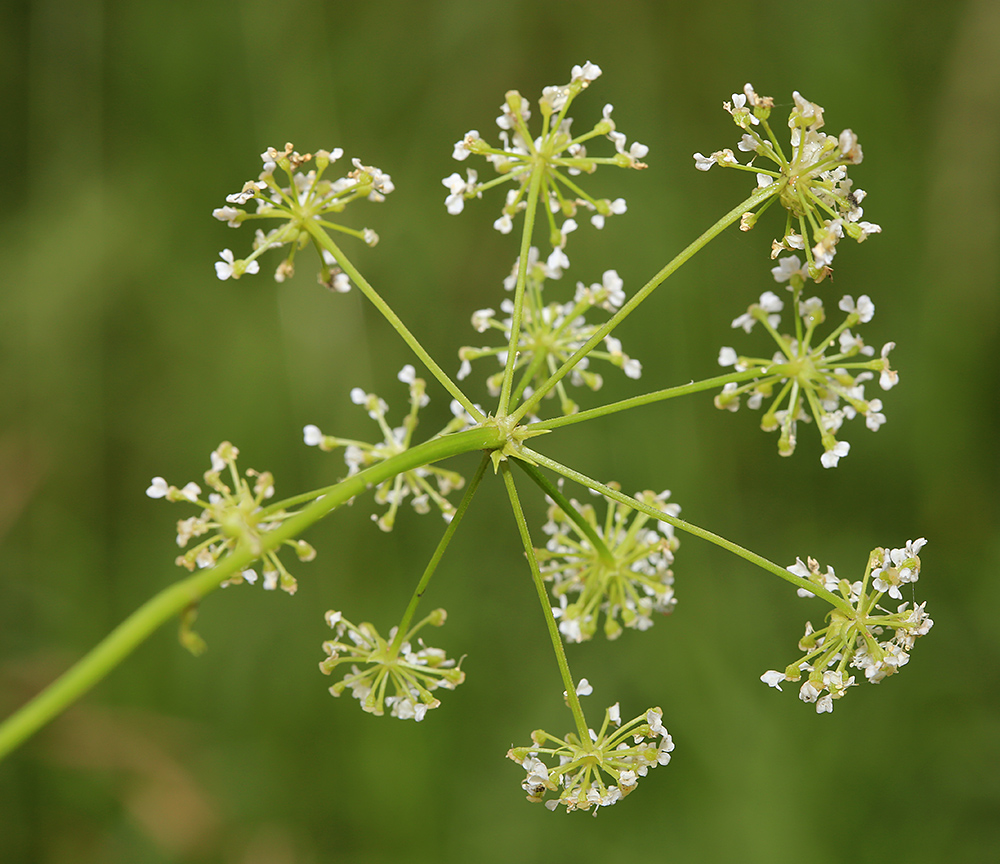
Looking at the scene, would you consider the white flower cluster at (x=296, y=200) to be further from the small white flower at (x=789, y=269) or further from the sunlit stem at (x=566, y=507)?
the small white flower at (x=789, y=269)

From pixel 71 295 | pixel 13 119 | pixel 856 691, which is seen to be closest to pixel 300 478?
pixel 71 295

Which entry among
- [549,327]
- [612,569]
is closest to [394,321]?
[549,327]

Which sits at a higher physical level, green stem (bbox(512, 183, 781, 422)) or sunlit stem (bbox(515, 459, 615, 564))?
green stem (bbox(512, 183, 781, 422))

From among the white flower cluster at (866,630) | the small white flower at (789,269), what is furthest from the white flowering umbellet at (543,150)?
the white flower cluster at (866,630)

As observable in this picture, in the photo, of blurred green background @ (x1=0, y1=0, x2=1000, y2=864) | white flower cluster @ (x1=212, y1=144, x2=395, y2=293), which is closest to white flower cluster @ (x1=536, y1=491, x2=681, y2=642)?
white flower cluster @ (x1=212, y1=144, x2=395, y2=293)

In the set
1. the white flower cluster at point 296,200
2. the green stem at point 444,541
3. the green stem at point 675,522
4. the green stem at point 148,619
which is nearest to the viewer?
the green stem at point 148,619

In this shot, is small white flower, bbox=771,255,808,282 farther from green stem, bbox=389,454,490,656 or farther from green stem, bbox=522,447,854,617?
green stem, bbox=389,454,490,656

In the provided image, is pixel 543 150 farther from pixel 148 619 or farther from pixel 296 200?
pixel 148 619
